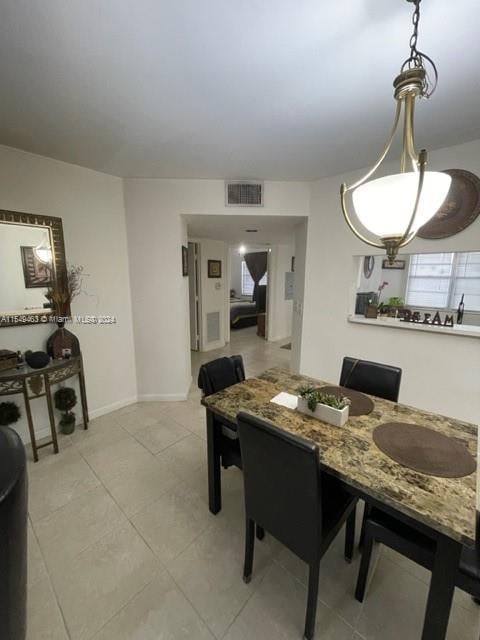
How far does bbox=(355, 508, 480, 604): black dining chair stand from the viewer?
92cm

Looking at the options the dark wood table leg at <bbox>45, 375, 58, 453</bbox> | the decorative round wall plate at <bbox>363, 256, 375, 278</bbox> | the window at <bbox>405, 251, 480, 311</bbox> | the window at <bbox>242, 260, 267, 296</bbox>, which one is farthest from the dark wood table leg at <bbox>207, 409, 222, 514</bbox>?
the window at <bbox>242, 260, 267, 296</bbox>

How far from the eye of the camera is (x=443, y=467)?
1.06 m

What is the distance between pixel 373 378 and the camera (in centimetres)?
184

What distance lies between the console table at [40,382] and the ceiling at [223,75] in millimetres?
1713

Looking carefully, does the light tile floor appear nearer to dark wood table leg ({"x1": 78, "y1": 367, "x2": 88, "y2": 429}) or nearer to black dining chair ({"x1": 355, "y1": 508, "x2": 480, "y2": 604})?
black dining chair ({"x1": 355, "y1": 508, "x2": 480, "y2": 604})

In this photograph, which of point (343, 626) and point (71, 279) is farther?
point (71, 279)

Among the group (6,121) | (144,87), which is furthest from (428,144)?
(6,121)

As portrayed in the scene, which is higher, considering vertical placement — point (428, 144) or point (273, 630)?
point (428, 144)

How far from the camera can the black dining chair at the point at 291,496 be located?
0.98 metres

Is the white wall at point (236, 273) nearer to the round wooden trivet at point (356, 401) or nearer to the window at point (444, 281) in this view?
the window at point (444, 281)

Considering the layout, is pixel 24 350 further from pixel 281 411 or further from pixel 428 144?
pixel 428 144

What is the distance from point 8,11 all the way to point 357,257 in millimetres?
2770

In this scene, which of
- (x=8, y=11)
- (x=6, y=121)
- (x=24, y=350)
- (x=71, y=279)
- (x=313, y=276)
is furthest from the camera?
(x=313, y=276)

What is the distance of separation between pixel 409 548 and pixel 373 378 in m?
0.98
